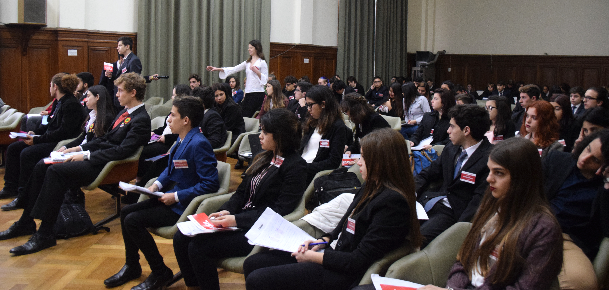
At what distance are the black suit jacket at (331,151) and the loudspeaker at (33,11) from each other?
632 centimetres

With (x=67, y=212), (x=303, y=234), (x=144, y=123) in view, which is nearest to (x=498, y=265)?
(x=303, y=234)

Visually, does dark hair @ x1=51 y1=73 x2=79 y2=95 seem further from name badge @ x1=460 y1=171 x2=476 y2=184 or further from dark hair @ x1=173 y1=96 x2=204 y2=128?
name badge @ x1=460 y1=171 x2=476 y2=184

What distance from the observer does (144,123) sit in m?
4.06

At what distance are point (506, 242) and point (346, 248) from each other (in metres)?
0.71

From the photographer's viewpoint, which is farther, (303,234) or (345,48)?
(345,48)

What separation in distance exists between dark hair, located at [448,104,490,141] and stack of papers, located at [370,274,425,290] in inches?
55.2

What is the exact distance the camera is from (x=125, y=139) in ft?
13.1

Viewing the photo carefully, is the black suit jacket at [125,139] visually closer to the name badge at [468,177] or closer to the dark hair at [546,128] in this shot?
the name badge at [468,177]

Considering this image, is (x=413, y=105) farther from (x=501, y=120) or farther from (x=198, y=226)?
(x=198, y=226)

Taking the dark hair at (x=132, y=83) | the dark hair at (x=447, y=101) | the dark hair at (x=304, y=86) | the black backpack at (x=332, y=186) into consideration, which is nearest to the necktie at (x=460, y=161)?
the black backpack at (x=332, y=186)

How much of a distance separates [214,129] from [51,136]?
5.22 ft

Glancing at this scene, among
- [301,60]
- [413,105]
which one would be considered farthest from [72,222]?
[301,60]

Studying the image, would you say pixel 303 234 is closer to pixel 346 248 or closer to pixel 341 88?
pixel 346 248

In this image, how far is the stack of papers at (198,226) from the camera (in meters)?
2.56
